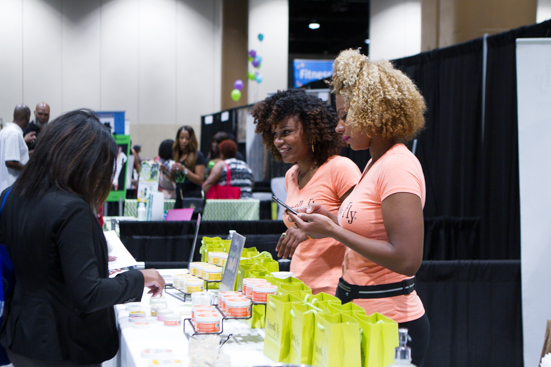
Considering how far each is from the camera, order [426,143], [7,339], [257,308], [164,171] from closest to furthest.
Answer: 1. [7,339]
2. [257,308]
3. [426,143]
4. [164,171]

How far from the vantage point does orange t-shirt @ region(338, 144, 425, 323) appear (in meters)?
1.53

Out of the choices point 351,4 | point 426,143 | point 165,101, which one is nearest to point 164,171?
point 426,143

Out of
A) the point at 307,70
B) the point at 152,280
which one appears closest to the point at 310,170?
the point at 152,280

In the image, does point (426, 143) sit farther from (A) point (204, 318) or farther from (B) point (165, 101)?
(B) point (165, 101)

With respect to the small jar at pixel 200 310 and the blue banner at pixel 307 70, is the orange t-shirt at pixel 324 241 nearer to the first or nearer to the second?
the small jar at pixel 200 310

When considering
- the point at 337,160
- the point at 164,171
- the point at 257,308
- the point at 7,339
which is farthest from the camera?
the point at 164,171

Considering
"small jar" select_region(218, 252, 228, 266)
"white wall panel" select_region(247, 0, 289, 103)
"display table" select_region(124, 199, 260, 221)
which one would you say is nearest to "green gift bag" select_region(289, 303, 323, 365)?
"small jar" select_region(218, 252, 228, 266)

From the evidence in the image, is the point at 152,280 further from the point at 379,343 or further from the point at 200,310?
the point at 379,343

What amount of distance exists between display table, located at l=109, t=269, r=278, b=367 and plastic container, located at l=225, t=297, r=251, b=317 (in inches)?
2.3

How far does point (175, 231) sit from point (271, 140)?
2062mm

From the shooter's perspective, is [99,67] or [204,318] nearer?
[204,318]

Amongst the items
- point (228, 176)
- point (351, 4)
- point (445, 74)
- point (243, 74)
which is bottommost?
point (228, 176)

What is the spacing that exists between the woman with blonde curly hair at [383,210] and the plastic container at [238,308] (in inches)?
11.8

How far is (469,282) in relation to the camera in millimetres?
2910
